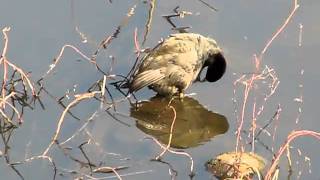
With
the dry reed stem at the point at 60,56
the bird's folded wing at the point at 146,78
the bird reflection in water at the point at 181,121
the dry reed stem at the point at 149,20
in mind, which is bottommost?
the bird reflection in water at the point at 181,121

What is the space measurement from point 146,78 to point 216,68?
0.68m

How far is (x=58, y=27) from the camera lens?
8281 millimetres

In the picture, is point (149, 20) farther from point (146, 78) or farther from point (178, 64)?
point (146, 78)

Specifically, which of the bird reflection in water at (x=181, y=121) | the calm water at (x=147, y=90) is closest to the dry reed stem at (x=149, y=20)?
the calm water at (x=147, y=90)

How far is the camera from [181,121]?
284 inches

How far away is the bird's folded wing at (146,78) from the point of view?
23.5 feet

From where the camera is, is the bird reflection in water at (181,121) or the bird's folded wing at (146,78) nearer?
the bird reflection in water at (181,121)

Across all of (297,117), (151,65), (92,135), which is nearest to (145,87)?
(151,65)

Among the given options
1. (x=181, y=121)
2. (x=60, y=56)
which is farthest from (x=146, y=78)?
(x=60, y=56)

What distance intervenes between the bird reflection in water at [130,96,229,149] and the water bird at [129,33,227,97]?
0.14m

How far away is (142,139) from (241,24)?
1878 millimetres

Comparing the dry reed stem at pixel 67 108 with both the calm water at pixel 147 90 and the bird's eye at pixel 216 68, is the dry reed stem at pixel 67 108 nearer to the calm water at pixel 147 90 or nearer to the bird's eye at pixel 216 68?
the calm water at pixel 147 90

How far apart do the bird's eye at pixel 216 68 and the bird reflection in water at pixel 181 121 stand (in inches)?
11.0

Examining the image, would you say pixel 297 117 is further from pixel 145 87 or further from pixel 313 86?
pixel 145 87
